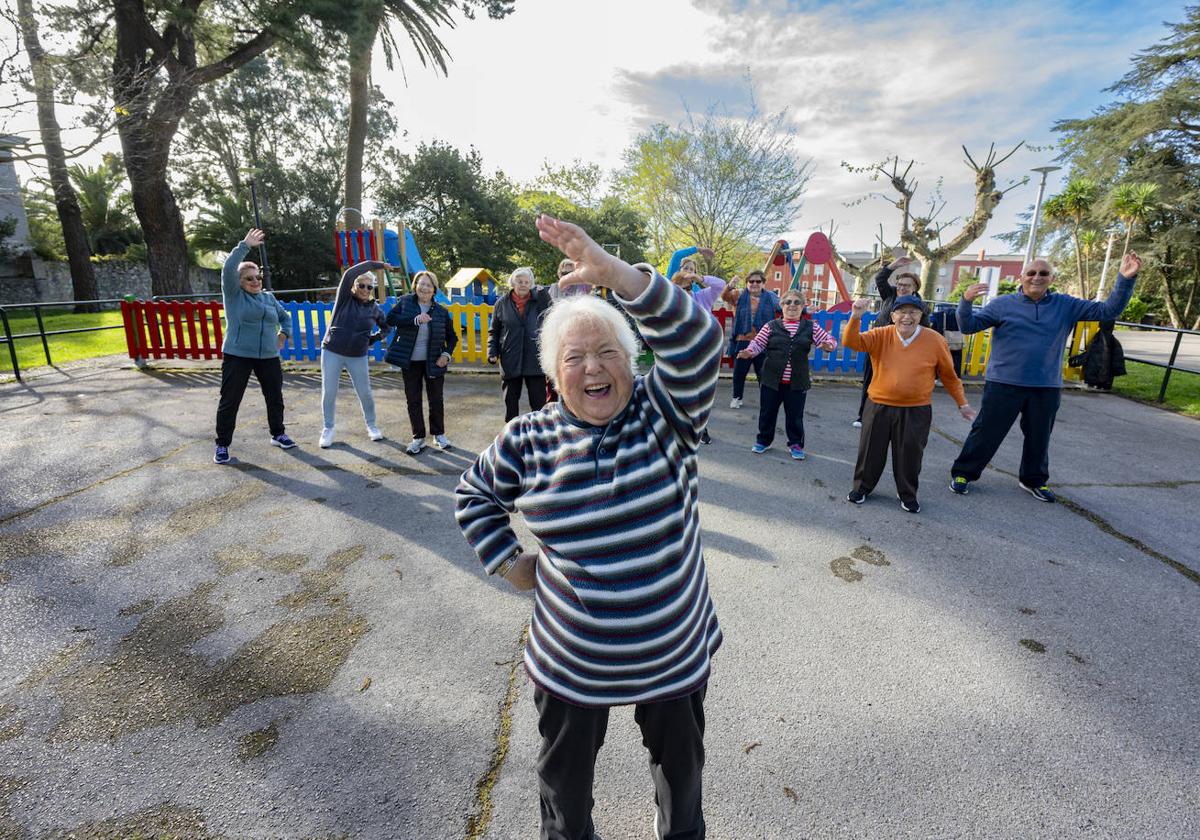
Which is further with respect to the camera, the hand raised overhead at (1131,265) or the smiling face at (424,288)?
the smiling face at (424,288)

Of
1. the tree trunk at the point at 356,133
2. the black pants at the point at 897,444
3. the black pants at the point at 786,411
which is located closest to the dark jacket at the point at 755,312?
the black pants at the point at 786,411

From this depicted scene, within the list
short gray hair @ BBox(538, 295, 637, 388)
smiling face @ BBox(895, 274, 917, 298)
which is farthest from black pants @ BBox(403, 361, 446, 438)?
smiling face @ BBox(895, 274, 917, 298)

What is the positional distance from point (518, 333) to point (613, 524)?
4288 mm

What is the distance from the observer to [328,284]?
88.5 feet

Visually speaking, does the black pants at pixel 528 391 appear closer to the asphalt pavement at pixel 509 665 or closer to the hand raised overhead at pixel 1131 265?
the asphalt pavement at pixel 509 665

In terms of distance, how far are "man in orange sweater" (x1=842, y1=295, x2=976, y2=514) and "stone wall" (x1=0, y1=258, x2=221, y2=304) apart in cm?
2552

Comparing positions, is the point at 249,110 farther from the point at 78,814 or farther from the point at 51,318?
the point at 78,814

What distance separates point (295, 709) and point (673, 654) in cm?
178

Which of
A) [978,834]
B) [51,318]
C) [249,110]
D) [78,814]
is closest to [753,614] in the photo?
[978,834]

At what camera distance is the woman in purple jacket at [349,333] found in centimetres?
557

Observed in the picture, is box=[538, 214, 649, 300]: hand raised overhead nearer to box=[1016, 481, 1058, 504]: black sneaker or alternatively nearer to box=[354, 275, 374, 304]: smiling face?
box=[354, 275, 374, 304]: smiling face

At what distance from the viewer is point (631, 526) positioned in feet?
4.39

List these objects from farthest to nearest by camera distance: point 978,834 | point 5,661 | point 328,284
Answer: point 328,284 < point 5,661 < point 978,834

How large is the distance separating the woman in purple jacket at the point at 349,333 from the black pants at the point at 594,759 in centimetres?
493
